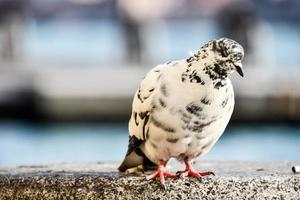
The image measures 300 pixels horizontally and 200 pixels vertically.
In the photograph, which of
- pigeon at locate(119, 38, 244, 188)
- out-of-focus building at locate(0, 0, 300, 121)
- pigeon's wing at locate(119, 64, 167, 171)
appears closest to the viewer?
pigeon at locate(119, 38, 244, 188)

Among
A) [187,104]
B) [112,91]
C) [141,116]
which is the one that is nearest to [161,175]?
[187,104]

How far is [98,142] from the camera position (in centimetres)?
1733

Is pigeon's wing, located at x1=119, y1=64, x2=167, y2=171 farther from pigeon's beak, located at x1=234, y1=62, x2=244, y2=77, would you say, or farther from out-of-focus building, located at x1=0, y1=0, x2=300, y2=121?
out-of-focus building, located at x1=0, y1=0, x2=300, y2=121

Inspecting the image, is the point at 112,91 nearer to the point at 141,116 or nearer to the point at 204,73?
the point at 141,116

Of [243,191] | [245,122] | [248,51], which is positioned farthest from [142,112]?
[248,51]

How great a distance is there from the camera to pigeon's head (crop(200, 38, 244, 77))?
5035mm

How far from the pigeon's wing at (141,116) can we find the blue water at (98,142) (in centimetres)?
891

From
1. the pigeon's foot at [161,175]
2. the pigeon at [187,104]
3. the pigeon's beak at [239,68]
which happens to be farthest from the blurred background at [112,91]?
the pigeon's beak at [239,68]

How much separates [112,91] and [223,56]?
13.6 meters

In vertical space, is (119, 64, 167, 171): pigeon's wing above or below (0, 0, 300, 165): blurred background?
above

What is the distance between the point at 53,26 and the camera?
3170 cm

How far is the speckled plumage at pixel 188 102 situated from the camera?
515 cm

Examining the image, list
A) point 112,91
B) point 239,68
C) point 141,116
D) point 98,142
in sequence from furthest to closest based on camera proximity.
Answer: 1. point 112,91
2. point 98,142
3. point 141,116
4. point 239,68

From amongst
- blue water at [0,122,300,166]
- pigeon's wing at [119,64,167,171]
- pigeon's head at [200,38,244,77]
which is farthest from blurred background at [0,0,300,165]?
pigeon's head at [200,38,244,77]
